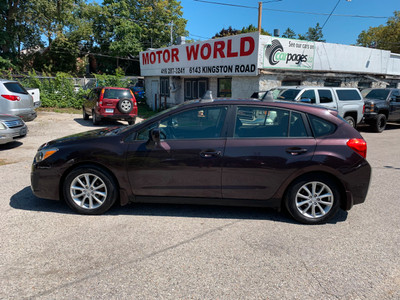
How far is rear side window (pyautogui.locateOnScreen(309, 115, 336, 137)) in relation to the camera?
4.05m

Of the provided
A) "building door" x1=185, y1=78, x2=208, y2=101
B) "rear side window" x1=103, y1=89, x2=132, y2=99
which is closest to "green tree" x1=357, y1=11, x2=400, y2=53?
"building door" x1=185, y1=78, x2=208, y2=101

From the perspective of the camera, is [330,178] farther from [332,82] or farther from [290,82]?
[332,82]

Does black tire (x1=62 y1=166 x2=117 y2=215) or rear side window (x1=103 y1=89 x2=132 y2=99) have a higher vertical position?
rear side window (x1=103 y1=89 x2=132 y2=99)

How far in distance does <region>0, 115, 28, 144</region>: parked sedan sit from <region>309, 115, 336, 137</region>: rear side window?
7.48 m

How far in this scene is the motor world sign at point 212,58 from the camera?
45.7ft

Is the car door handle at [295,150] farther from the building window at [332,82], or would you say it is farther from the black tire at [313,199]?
the building window at [332,82]

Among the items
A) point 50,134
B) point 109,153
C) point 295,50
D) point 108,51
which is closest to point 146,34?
point 108,51

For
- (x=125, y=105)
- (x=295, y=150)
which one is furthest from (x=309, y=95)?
(x=295, y=150)

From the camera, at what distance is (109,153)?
4078 mm

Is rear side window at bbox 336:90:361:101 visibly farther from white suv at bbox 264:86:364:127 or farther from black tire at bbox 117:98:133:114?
black tire at bbox 117:98:133:114

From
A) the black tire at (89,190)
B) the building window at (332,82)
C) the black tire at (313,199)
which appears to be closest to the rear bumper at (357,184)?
the black tire at (313,199)

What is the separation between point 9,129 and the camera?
799 cm

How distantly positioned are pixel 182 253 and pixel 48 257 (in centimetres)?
139

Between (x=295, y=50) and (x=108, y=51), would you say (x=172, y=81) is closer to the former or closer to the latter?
(x=295, y=50)
